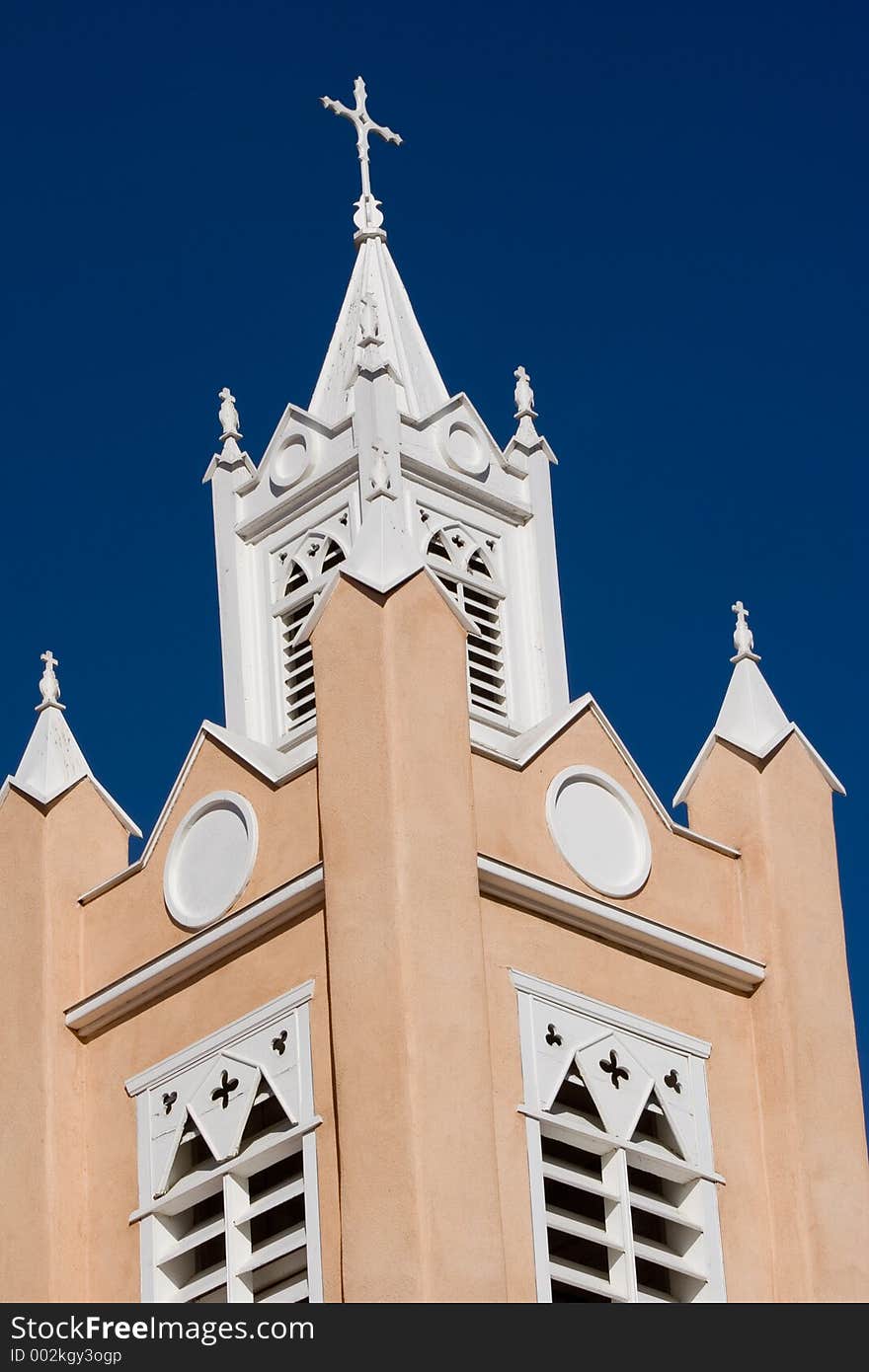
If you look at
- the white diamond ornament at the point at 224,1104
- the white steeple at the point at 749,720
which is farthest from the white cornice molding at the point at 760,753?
the white diamond ornament at the point at 224,1104

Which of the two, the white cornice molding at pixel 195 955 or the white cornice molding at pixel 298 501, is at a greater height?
the white cornice molding at pixel 298 501

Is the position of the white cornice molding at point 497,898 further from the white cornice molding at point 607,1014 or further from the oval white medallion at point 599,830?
the white cornice molding at point 607,1014

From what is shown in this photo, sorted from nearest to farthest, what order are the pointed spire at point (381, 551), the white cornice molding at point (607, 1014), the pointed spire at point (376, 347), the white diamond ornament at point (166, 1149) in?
the white cornice molding at point (607, 1014) < the white diamond ornament at point (166, 1149) < the pointed spire at point (381, 551) < the pointed spire at point (376, 347)

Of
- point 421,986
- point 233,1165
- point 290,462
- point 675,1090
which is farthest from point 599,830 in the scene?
point 290,462

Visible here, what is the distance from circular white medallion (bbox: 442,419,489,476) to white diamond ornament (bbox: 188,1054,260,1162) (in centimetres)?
604

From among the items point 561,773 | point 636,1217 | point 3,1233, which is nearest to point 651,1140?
point 636,1217

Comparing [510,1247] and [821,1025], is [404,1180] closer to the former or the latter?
[510,1247]

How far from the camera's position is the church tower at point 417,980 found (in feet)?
94.1

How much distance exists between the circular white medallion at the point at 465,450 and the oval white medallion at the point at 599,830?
3.43 meters

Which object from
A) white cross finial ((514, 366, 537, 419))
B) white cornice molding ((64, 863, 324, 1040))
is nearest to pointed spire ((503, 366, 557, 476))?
white cross finial ((514, 366, 537, 419))

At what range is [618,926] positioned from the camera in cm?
3078

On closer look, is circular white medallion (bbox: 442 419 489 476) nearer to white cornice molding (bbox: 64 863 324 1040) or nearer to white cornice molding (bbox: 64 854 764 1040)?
white cornice molding (bbox: 64 854 764 1040)

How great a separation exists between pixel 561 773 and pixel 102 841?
386 cm
